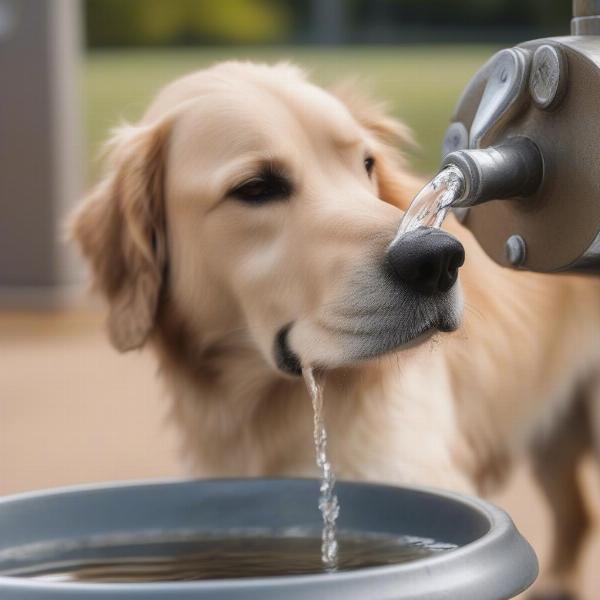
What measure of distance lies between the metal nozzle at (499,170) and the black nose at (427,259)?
0.10m

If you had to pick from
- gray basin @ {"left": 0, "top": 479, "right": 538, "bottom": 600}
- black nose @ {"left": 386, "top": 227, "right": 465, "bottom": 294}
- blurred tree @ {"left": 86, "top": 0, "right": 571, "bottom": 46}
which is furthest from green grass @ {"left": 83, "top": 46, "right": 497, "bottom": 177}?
gray basin @ {"left": 0, "top": 479, "right": 538, "bottom": 600}

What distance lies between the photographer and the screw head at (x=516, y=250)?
60.4 inches

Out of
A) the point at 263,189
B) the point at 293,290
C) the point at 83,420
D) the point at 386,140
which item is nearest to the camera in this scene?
the point at 293,290

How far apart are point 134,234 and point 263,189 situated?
1.08 feet

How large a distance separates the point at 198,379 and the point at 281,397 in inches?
7.2

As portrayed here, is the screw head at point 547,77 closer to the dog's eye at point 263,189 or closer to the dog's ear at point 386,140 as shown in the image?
the dog's eye at point 263,189

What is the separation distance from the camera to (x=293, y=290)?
191 centimetres

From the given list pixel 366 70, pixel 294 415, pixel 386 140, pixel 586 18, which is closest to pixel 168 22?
pixel 366 70

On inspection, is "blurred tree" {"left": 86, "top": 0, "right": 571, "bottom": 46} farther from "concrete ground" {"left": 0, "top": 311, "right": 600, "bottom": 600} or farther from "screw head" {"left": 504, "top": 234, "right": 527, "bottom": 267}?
"screw head" {"left": 504, "top": 234, "right": 527, "bottom": 267}

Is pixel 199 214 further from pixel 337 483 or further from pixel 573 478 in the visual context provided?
pixel 573 478

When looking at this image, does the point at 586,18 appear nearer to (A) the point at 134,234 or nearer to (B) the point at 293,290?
(B) the point at 293,290

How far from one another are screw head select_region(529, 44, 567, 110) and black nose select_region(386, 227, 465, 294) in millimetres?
214

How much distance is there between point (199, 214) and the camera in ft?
6.96

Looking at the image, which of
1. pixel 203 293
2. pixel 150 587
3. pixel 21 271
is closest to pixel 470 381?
pixel 203 293
